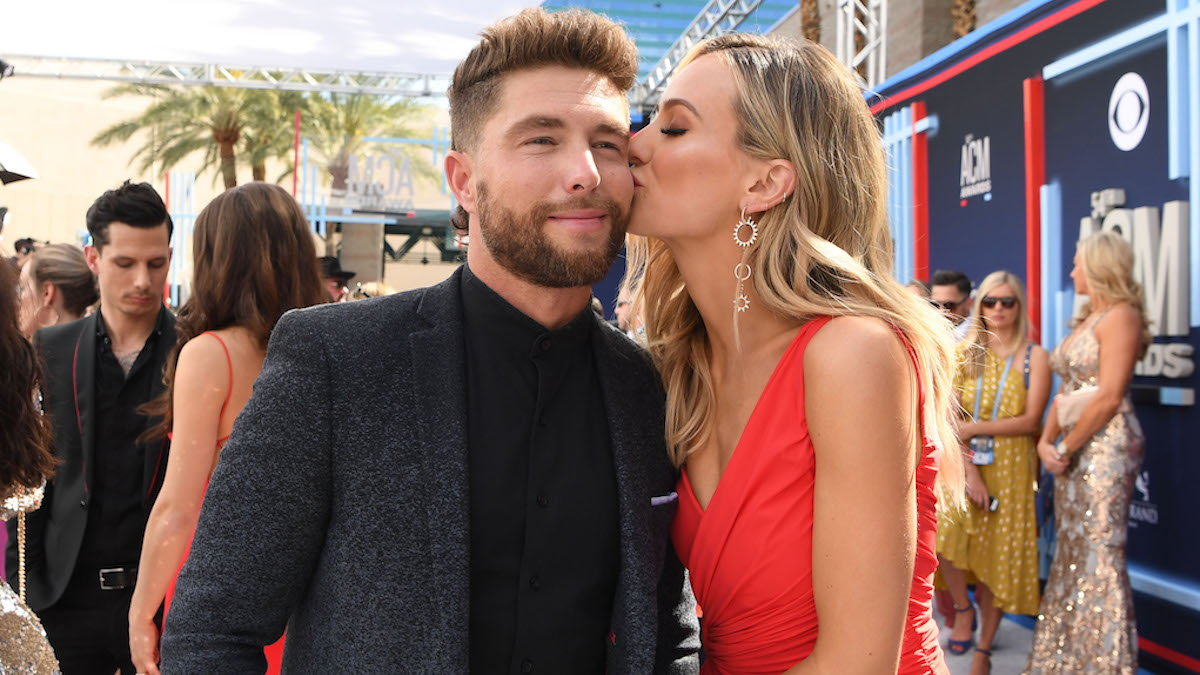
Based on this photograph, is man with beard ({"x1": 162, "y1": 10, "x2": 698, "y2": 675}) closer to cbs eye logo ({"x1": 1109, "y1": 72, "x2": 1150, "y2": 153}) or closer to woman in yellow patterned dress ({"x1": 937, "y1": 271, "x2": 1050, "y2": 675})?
cbs eye logo ({"x1": 1109, "y1": 72, "x2": 1150, "y2": 153})

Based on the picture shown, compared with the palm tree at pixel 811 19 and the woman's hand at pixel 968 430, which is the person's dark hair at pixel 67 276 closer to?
the woman's hand at pixel 968 430

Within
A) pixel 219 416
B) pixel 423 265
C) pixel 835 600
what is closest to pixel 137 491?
pixel 219 416

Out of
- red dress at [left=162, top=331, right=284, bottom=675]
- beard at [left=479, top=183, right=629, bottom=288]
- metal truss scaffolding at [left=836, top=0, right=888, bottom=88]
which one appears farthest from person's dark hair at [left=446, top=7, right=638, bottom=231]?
metal truss scaffolding at [left=836, top=0, right=888, bottom=88]

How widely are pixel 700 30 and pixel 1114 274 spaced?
9.14 metres

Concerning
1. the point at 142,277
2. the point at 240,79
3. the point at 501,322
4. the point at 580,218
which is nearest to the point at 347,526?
the point at 501,322

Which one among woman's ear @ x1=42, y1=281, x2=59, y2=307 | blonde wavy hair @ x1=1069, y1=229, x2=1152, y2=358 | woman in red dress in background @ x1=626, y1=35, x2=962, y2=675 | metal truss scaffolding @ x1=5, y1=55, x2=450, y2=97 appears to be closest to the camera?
woman in red dress in background @ x1=626, y1=35, x2=962, y2=675

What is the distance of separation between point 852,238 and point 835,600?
77 cm

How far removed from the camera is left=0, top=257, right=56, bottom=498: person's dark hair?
7.97ft

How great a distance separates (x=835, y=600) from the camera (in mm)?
1881

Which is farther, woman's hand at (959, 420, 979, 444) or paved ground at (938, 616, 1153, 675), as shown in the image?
woman's hand at (959, 420, 979, 444)

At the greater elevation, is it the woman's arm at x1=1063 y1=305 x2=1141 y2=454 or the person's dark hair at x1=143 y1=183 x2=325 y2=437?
the person's dark hair at x1=143 y1=183 x2=325 y2=437

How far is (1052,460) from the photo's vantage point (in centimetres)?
521

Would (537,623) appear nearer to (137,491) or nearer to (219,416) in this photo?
(219,416)

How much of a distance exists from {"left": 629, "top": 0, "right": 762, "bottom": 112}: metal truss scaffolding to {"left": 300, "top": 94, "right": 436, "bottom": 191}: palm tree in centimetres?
1153
